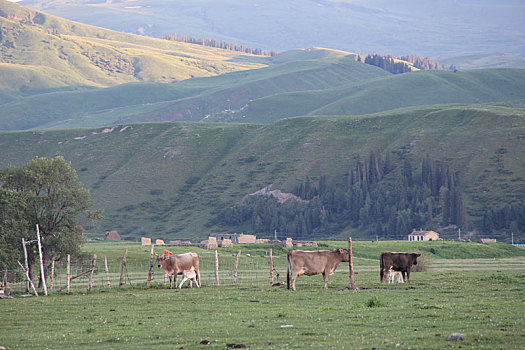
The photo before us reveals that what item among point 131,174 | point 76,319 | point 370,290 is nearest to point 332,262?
point 370,290

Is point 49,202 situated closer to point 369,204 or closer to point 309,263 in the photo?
point 309,263

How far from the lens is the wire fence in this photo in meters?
47.3

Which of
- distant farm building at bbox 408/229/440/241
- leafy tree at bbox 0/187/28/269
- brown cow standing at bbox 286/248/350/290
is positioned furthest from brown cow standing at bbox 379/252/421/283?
distant farm building at bbox 408/229/440/241

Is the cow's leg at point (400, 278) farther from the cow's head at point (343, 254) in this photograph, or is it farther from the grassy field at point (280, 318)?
the cow's head at point (343, 254)

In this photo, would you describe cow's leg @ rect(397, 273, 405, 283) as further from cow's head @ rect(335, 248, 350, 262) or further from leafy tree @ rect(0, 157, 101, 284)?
leafy tree @ rect(0, 157, 101, 284)

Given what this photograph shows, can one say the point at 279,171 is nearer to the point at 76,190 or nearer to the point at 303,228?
the point at 303,228

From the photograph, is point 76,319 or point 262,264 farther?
point 262,264

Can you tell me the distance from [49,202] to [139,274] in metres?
10.4

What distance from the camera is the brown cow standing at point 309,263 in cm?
3700

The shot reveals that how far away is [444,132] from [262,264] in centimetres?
11635

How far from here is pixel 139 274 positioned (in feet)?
202

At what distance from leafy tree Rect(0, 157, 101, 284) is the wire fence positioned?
1864 mm

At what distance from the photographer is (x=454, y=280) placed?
139ft

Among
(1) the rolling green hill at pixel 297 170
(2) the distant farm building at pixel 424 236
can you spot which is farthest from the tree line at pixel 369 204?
(2) the distant farm building at pixel 424 236
